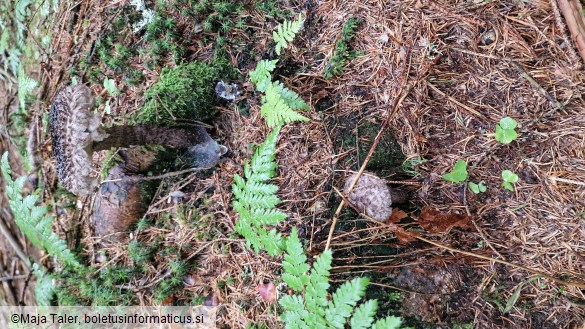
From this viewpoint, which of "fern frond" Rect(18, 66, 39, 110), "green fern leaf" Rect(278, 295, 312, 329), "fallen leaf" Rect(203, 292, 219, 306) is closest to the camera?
"green fern leaf" Rect(278, 295, 312, 329)

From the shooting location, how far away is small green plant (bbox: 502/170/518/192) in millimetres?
2387

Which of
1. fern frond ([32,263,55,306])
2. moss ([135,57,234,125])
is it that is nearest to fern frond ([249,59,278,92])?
moss ([135,57,234,125])

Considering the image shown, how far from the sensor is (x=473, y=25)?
252 cm

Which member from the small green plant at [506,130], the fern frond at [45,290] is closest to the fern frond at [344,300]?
the small green plant at [506,130]

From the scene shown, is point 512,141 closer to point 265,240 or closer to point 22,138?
point 265,240

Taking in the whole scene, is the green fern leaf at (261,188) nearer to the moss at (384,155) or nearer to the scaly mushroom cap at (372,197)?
the scaly mushroom cap at (372,197)

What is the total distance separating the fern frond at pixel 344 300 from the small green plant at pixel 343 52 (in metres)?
1.38

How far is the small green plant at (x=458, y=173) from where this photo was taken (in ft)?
8.02

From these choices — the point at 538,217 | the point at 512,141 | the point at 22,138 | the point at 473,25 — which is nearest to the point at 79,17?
the point at 22,138

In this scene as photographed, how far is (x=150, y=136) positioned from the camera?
2.89 m

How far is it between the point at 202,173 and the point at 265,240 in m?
0.92

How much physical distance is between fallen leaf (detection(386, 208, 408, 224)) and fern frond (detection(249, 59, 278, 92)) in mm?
1151

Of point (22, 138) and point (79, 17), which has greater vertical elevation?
point (79, 17)

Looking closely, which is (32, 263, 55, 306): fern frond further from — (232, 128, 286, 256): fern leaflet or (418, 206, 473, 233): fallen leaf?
(418, 206, 473, 233): fallen leaf
